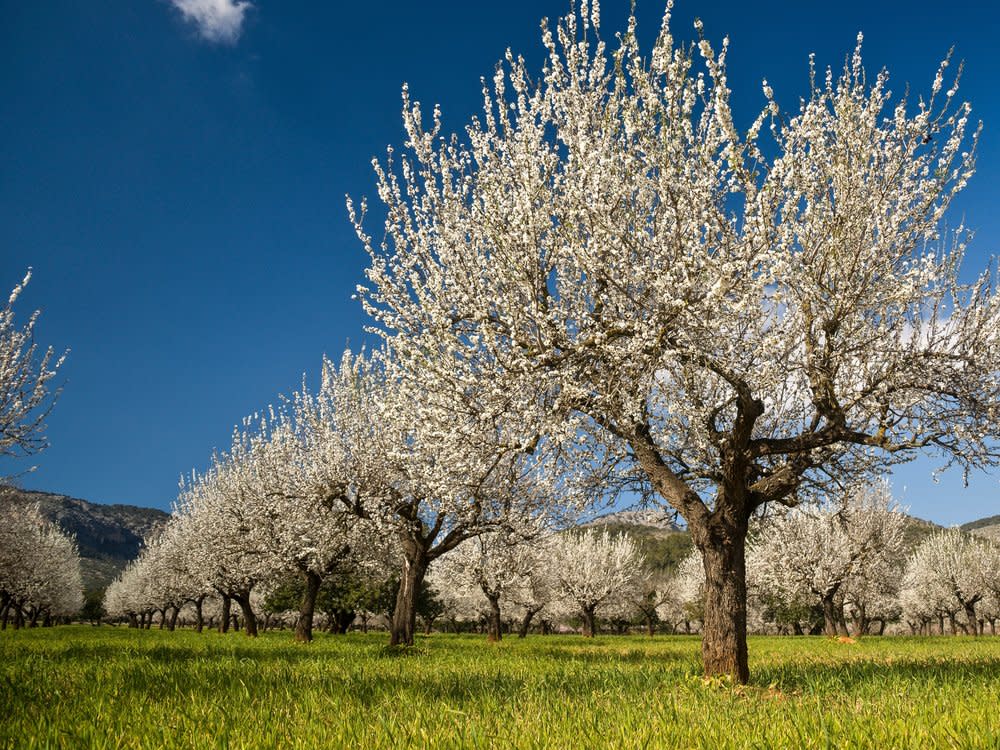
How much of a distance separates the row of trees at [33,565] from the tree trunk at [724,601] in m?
39.1

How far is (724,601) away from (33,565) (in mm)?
71831

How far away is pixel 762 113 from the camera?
8.38 meters

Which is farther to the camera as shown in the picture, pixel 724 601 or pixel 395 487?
pixel 395 487

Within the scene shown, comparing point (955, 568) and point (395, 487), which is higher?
point (395, 487)

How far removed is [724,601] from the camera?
10.3 m

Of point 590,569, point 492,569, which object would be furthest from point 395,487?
point 590,569

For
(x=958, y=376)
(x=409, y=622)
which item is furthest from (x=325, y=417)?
(x=958, y=376)

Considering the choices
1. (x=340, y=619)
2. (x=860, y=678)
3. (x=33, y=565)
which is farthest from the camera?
(x=33, y=565)

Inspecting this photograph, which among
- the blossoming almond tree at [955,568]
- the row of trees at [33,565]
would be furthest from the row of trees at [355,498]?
the blossoming almond tree at [955,568]

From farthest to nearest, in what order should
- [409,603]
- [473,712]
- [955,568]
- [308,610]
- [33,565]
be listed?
1. [955,568]
2. [33,565]
3. [308,610]
4. [409,603]
5. [473,712]

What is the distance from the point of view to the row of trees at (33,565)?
47.7m

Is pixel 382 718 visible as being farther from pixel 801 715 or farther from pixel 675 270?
pixel 675 270

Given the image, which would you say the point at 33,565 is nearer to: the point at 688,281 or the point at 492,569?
the point at 492,569

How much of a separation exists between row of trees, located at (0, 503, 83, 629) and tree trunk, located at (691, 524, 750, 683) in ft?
128
